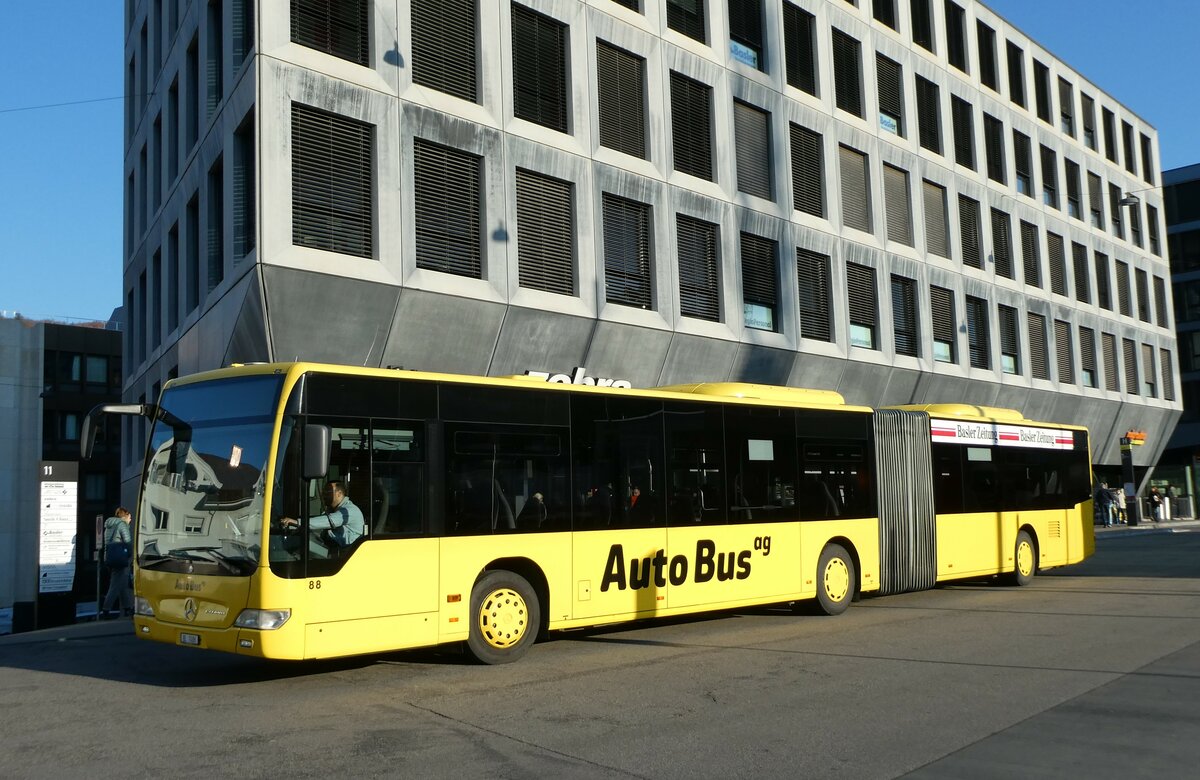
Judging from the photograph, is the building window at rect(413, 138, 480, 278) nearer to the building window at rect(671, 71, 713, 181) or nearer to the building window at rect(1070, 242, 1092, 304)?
the building window at rect(671, 71, 713, 181)

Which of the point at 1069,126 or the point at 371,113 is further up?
the point at 1069,126

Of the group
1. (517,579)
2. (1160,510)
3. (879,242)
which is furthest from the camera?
(1160,510)

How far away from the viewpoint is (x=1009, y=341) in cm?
3541

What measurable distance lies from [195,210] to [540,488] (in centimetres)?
1368

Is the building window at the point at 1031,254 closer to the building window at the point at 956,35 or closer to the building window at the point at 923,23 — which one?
the building window at the point at 956,35

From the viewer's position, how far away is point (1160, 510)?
50406mm

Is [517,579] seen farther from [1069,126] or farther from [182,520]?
[1069,126]

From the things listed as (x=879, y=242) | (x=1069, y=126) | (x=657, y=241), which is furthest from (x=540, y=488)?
(x=1069, y=126)

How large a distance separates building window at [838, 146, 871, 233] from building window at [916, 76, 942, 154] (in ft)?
13.7

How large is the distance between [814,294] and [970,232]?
974 centimetres

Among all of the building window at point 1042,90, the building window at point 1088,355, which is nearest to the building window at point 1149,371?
the building window at point 1088,355

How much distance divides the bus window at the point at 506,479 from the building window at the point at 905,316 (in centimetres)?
2036

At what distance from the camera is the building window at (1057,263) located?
3900 centimetres

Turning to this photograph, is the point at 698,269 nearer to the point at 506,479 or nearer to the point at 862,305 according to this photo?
the point at 862,305
